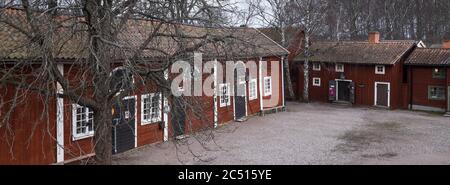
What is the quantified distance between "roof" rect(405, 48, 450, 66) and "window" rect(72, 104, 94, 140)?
2063 centimetres

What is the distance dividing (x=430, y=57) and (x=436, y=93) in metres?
2.12

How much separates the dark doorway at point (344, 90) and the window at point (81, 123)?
20.3m

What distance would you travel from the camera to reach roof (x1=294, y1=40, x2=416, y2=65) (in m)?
29.5

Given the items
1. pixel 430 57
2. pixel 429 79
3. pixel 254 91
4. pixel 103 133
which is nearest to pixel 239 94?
pixel 254 91

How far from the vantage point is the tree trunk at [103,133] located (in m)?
10.8

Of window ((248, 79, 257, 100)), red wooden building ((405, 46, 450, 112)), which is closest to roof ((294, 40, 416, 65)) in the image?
red wooden building ((405, 46, 450, 112))

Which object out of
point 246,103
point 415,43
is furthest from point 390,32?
point 246,103

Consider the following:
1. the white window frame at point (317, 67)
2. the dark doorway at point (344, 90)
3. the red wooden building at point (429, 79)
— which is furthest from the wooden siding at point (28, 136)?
the white window frame at point (317, 67)

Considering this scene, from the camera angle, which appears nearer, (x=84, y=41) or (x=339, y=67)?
(x=84, y=41)

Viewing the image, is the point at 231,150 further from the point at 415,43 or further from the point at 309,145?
the point at 415,43

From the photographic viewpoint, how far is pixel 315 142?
18.6 m

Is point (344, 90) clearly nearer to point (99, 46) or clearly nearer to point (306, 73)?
point (306, 73)

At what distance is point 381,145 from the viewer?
59.2ft

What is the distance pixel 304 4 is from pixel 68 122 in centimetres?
2167
